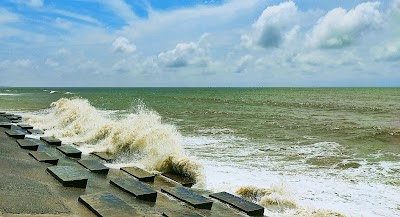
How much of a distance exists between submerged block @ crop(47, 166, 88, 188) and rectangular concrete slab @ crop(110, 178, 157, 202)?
606 millimetres

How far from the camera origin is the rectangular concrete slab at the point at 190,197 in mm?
5786

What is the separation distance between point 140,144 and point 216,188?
4.44m

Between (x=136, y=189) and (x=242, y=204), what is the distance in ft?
6.15

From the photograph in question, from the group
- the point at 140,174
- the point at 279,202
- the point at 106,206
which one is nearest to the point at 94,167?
the point at 140,174

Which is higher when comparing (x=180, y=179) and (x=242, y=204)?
(x=242, y=204)

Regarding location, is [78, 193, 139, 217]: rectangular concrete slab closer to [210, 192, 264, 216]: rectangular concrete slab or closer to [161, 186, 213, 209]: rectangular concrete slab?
[161, 186, 213, 209]: rectangular concrete slab

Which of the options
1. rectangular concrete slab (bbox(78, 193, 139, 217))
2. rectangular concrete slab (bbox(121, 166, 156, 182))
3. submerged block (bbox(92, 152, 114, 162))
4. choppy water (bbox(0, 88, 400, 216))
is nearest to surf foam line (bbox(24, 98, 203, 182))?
choppy water (bbox(0, 88, 400, 216))

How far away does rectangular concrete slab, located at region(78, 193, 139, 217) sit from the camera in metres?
4.83

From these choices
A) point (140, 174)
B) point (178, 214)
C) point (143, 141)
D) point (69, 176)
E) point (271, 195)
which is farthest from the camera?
point (143, 141)

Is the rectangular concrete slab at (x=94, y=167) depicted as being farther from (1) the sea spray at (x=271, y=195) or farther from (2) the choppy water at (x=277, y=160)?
(1) the sea spray at (x=271, y=195)

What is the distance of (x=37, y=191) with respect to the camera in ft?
18.8

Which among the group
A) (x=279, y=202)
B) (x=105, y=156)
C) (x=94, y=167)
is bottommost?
(x=279, y=202)

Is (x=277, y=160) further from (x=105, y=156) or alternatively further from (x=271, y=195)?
(x=105, y=156)

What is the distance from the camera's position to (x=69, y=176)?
263 inches
